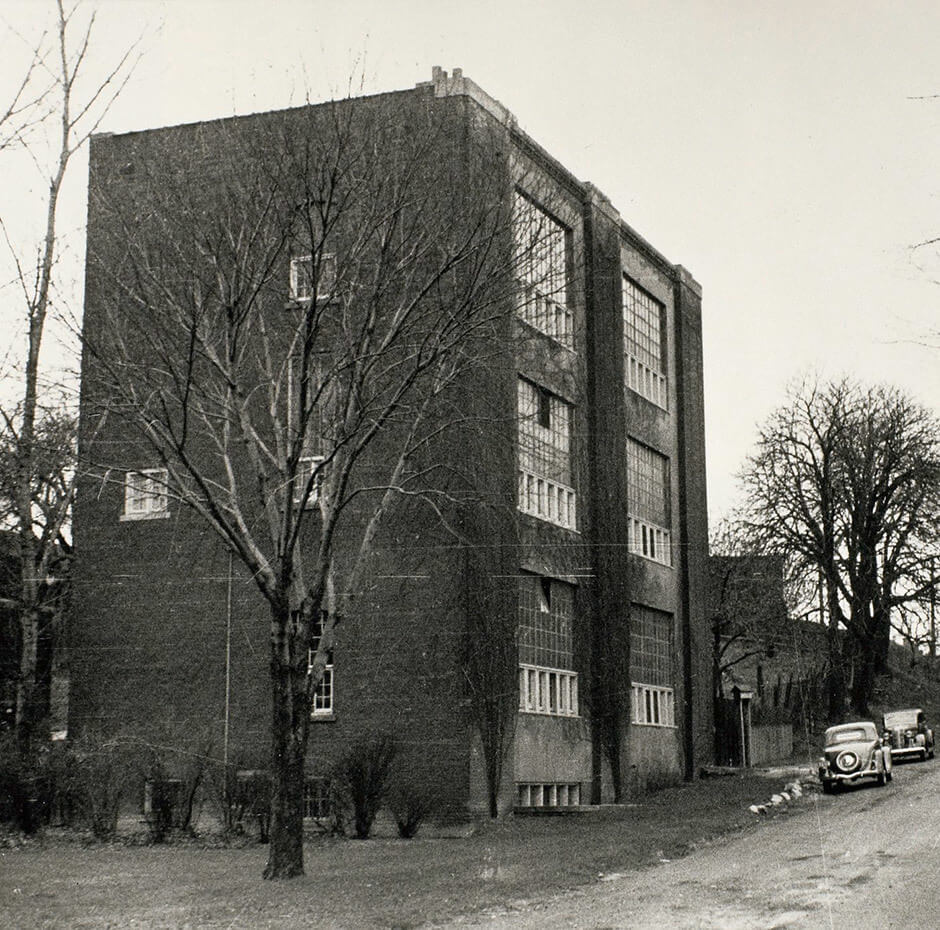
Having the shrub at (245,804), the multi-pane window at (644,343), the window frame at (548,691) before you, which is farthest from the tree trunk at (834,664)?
the shrub at (245,804)

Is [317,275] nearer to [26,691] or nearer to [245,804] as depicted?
[245,804]

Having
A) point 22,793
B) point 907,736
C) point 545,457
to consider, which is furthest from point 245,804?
point 907,736

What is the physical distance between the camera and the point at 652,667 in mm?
38750

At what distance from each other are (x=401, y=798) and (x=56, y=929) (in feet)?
38.5

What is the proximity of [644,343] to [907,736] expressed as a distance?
583 inches

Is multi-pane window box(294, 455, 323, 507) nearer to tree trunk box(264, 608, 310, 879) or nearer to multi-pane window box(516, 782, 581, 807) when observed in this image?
tree trunk box(264, 608, 310, 879)

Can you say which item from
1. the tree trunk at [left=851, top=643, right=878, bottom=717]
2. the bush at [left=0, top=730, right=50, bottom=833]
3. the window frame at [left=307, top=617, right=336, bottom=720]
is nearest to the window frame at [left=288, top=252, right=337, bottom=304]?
the window frame at [left=307, top=617, right=336, bottom=720]

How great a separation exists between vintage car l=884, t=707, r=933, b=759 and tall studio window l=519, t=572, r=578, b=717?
15.0m

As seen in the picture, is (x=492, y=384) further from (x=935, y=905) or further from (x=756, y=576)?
(x=756, y=576)

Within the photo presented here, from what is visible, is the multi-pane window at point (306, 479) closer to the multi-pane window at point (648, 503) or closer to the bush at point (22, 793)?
the bush at point (22, 793)

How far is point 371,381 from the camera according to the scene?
71.4 ft

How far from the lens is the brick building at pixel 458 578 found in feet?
→ 93.6

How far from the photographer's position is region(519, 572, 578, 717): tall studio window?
31531mm

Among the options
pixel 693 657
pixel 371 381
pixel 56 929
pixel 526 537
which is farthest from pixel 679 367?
pixel 56 929
